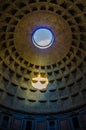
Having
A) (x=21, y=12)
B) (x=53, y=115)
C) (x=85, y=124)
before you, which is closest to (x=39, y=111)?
(x=53, y=115)

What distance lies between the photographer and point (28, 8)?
90.4ft

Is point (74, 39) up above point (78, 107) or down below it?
above

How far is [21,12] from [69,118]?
38.8ft

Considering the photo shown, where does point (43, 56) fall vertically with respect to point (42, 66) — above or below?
above

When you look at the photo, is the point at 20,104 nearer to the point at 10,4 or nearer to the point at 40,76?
the point at 40,76

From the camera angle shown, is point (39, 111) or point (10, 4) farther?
point (39, 111)

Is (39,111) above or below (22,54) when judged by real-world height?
below

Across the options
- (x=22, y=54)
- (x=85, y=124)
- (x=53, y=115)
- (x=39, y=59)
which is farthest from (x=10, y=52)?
(x=85, y=124)

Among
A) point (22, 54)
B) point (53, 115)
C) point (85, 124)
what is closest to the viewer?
point (85, 124)

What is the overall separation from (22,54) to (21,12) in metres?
5.00

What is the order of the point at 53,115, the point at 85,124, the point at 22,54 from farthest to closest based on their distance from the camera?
the point at 22,54 < the point at 53,115 < the point at 85,124

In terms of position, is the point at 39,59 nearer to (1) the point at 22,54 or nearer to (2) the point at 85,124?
(1) the point at 22,54

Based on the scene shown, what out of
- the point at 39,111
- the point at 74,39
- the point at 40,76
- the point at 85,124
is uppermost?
the point at 74,39

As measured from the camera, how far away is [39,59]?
102 feet
